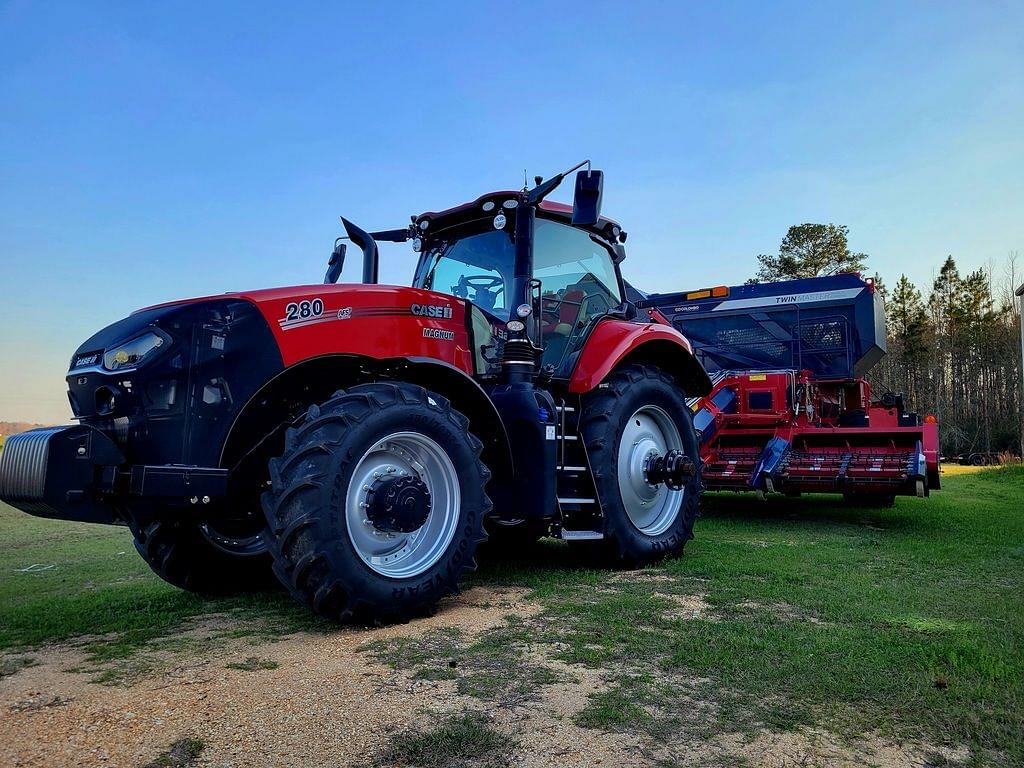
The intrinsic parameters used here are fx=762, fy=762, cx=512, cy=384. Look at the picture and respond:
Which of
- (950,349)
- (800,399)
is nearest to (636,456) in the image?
(800,399)

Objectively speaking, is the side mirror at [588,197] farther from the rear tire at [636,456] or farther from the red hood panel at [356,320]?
the rear tire at [636,456]

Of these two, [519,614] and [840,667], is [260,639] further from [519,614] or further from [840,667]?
[840,667]

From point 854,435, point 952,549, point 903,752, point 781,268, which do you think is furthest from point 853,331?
point 781,268

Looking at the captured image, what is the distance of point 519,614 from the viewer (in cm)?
386

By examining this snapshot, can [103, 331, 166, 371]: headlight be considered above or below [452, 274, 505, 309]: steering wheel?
below

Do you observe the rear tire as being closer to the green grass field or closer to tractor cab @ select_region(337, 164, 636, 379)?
the green grass field

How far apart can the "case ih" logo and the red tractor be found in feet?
0.05

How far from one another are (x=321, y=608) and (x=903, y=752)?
2.30 metres

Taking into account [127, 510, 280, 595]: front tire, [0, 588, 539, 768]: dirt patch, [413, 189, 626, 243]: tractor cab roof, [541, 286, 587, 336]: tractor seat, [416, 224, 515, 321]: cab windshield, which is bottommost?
[0, 588, 539, 768]: dirt patch

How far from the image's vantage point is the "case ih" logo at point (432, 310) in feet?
13.8

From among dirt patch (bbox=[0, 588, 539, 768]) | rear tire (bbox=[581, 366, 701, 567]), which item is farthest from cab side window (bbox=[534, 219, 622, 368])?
dirt patch (bbox=[0, 588, 539, 768])

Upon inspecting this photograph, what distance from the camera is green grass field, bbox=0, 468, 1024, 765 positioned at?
2537mm

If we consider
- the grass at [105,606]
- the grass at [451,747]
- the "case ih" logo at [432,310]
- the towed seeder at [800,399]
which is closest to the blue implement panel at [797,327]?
the towed seeder at [800,399]

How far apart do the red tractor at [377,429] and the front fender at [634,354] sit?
0.08 ft
